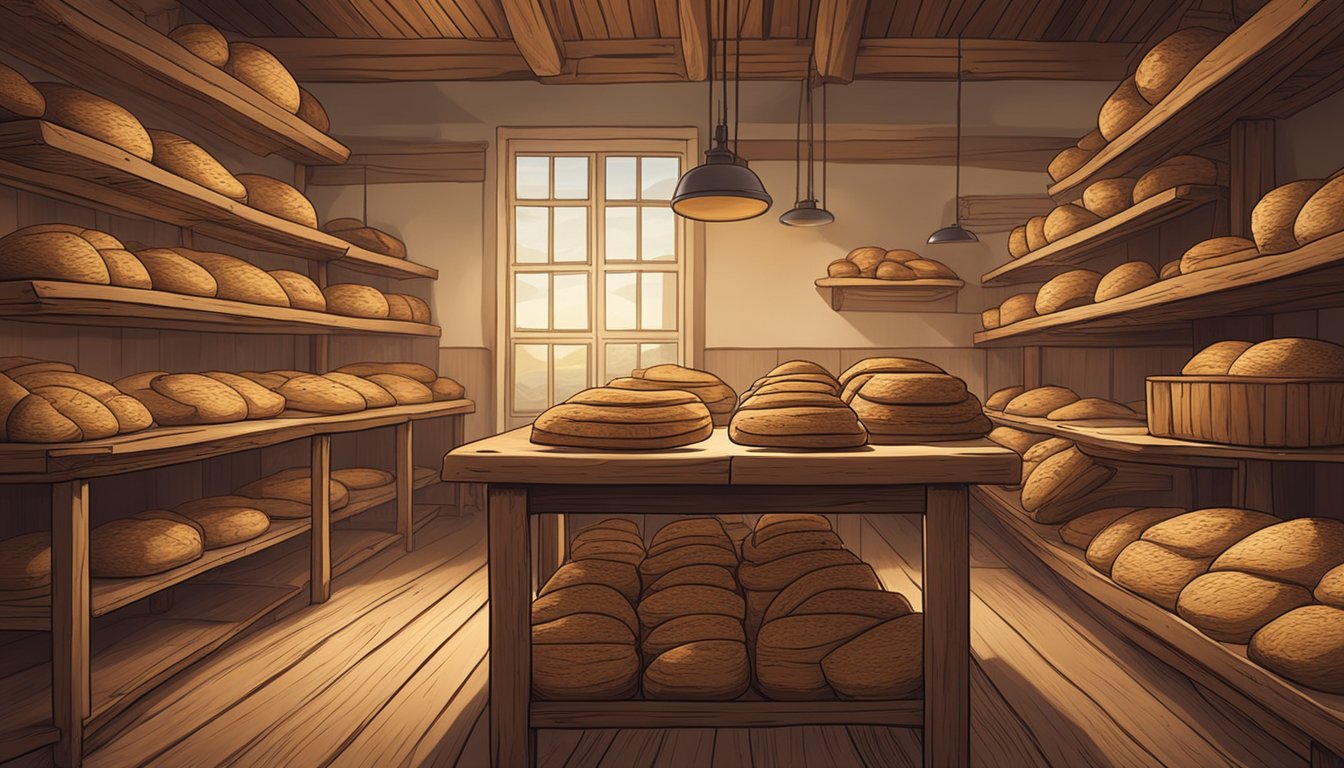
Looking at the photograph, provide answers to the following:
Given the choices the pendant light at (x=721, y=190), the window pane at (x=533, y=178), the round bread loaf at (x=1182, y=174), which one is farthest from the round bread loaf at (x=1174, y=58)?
the window pane at (x=533, y=178)

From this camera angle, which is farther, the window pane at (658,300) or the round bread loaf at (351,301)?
the window pane at (658,300)

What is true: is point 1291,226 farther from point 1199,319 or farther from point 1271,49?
point 1199,319

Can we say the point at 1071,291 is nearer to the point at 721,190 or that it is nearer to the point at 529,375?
the point at 721,190

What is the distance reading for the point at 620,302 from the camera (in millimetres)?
5258

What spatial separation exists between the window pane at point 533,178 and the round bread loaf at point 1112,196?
3.54m

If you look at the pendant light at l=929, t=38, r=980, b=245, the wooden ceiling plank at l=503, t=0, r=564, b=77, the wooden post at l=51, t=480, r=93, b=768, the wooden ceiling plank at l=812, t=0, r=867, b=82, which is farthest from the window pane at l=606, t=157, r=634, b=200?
the wooden post at l=51, t=480, r=93, b=768

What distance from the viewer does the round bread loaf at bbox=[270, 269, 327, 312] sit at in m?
3.61

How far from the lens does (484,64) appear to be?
16.4 feet

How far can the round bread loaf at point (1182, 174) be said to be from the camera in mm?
3043

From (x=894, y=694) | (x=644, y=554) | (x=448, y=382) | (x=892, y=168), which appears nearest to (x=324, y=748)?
(x=644, y=554)

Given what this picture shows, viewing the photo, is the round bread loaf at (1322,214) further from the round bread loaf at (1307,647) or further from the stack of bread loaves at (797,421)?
the stack of bread loaves at (797,421)

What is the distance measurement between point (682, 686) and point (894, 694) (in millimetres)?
477

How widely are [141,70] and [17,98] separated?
0.77m

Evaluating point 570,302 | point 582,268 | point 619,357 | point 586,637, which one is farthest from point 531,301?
point 586,637
